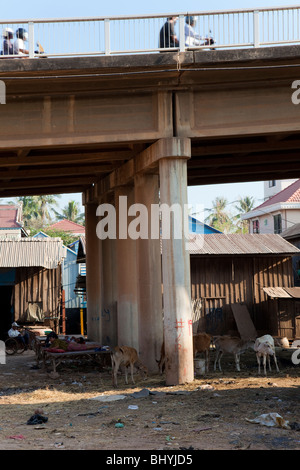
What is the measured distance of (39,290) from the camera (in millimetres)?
31609

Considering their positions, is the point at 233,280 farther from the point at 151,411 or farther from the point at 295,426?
the point at 295,426

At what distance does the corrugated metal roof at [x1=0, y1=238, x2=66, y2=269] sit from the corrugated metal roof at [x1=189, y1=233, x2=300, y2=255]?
742 cm

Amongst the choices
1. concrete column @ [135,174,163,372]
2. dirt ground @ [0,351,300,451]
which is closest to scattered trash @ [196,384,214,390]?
dirt ground @ [0,351,300,451]

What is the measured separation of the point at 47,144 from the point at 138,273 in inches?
211

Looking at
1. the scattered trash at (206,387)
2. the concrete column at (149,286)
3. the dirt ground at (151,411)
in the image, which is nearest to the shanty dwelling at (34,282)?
the dirt ground at (151,411)

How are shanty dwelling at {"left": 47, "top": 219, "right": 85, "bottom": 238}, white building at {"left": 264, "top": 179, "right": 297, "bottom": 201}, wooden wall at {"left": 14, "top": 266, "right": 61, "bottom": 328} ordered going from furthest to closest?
1. shanty dwelling at {"left": 47, "top": 219, "right": 85, "bottom": 238}
2. white building at {"left": 264, "top": 179, "right": 297, "bottom": 201}
3. wooden wall at {"left": 14, "top": 266, "right": 61, "bottom": 328}

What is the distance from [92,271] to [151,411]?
15.8 meters

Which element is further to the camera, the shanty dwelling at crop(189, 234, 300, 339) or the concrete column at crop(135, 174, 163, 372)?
the shanty dwelling at crop(189, 234, 300, 339)

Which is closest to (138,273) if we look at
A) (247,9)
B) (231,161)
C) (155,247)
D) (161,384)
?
(155,247)

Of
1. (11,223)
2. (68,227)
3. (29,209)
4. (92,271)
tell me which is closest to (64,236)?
(68,227)

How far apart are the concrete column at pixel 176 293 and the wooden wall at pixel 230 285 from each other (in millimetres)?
12466

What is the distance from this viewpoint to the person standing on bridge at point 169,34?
51.0 feet

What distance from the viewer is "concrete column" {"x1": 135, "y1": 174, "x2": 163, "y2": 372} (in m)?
18.7

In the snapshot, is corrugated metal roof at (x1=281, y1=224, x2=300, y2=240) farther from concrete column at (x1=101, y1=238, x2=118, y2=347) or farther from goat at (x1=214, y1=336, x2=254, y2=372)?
goat at (x1=214, y1=336, x2=254, y2=372)
